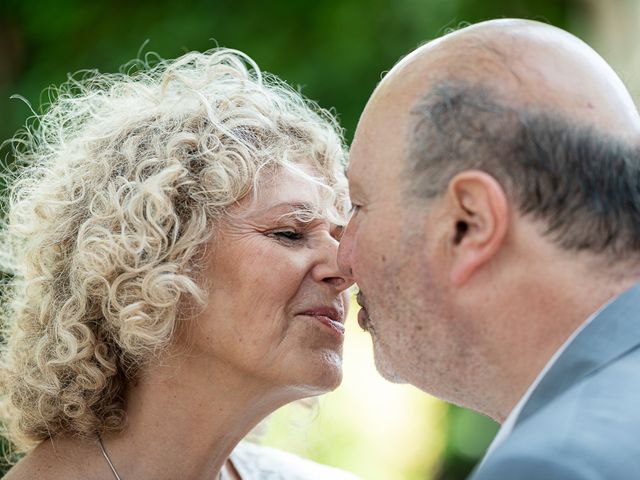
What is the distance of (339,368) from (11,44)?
436cm

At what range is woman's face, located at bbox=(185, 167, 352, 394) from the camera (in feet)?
12.4

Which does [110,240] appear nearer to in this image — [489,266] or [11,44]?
[489,266]

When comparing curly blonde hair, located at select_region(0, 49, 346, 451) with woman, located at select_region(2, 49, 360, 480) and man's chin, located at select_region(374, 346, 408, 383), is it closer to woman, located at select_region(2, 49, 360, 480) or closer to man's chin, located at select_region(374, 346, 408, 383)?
woman, located at select_region(2, 49, 360, 480)

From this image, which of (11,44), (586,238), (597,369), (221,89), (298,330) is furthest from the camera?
(11,44)

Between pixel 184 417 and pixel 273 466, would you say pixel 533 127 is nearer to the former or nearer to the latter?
pixel 184 417

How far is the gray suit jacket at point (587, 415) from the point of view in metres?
2.05

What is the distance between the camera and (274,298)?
3.79 metres

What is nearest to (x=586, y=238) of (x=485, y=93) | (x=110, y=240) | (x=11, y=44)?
(x=485, y=93)

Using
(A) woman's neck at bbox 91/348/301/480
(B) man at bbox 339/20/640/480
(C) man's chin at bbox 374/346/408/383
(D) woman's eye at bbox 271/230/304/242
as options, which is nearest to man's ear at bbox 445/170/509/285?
(B) man at bbox 339/20/640/480

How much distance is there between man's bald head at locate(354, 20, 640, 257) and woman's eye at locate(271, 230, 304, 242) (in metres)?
1.03

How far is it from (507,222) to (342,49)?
13.5 ft

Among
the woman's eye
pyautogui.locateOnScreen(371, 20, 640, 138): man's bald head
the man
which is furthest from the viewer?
the woman's eye

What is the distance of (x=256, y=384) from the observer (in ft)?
12.6

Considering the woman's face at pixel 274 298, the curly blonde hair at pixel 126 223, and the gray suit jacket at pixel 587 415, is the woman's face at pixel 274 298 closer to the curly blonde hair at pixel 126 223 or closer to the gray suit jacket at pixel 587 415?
the curly blonde hair at pixel 126 223
